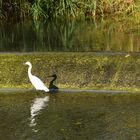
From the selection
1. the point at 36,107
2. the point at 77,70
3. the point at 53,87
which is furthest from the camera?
the point at 77,70

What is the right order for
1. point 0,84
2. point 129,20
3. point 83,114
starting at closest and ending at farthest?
point 83,114 → point 0,84 → point 129,20

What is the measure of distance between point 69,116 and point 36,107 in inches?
32.0

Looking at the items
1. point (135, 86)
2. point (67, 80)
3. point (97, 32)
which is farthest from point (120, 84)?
point (97, 32)

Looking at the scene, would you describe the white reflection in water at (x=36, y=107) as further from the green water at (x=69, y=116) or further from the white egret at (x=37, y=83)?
the white egret at (x=37, y=83)

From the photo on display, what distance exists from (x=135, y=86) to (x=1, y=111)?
270cm

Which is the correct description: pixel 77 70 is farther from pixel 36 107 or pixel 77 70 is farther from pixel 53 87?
pixel 36 107

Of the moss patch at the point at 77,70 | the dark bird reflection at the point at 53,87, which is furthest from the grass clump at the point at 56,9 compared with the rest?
the dark bird reflection at the point at 53,87

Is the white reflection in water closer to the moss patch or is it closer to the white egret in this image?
the white egret

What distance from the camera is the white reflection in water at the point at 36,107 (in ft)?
28.3

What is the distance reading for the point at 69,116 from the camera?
A: 892 cm

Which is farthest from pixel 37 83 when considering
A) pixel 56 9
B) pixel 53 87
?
pixel 56 9

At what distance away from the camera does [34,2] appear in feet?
62.4

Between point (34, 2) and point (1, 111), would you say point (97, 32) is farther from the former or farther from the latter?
point (1, 111)

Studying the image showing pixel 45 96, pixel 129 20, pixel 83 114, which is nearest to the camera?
pixel 83 114
